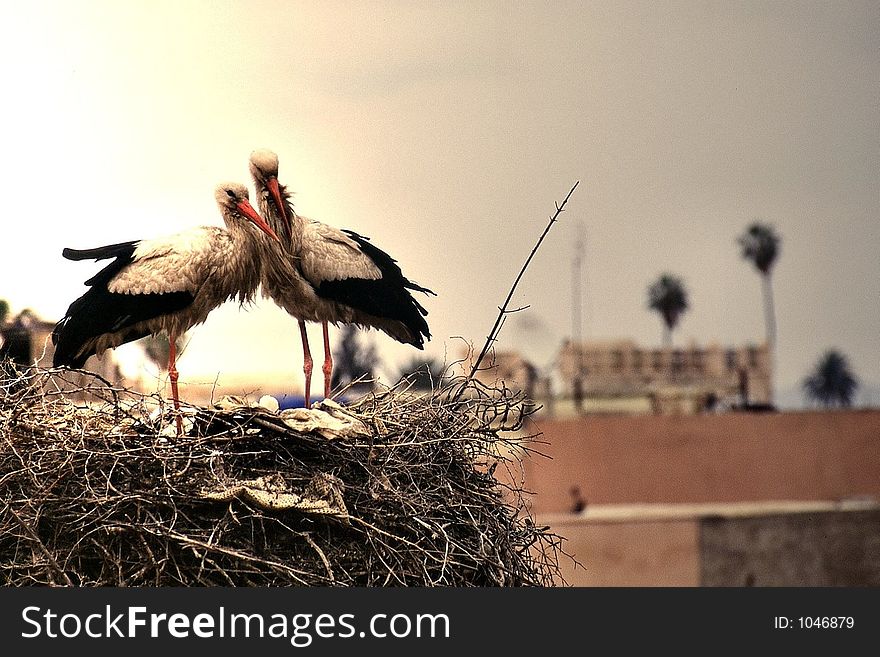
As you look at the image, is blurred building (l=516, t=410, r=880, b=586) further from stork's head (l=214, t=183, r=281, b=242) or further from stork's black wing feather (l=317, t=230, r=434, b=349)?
stork's head (l=214, t=183, r=281, b=242)

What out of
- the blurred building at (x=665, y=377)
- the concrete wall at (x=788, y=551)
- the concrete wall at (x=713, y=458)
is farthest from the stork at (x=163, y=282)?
the blurred building at (x=665, y=377)

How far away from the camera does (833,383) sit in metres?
46.7

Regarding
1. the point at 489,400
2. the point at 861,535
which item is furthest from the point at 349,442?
the point at 861,535

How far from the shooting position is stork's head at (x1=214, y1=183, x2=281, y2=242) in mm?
5402

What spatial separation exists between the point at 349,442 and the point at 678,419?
1983 centimetres

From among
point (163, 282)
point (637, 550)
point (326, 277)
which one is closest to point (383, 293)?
point (326, 277)

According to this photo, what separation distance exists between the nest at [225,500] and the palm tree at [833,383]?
4325 cm

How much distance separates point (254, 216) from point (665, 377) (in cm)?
2385

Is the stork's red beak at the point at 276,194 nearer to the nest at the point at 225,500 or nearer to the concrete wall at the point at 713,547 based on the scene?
the nest at the point at 225,500

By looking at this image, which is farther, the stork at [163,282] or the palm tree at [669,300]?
the palm tree at [669,300]

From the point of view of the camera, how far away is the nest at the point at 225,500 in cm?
432

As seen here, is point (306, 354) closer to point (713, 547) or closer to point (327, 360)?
point (327, 360)

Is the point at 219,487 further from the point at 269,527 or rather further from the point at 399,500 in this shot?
the point at 399,500

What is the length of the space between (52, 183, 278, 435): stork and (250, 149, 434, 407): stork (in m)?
0.10
